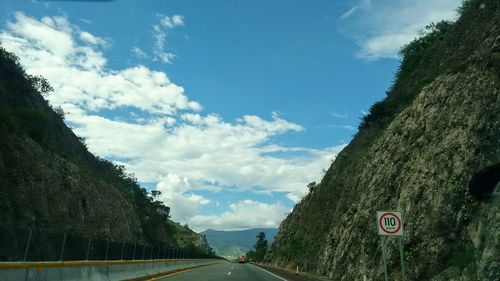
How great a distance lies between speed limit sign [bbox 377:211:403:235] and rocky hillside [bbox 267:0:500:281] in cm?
267

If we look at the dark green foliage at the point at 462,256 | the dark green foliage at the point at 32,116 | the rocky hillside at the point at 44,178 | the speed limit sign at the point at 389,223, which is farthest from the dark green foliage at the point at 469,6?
the dark green foliage at the point at 32,116

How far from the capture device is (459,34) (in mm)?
33344

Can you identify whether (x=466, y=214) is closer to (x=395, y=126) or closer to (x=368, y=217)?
(x=368, y=217)

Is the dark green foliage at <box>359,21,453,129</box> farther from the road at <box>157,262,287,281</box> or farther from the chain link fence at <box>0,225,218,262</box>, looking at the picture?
the chain link fence at <box>0,225,218,262</box>

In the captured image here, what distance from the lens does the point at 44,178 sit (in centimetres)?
4725

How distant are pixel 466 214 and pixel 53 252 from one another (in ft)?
45.2

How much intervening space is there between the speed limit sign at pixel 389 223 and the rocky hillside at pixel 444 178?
8.76 ft

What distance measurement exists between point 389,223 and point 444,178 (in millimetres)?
7957

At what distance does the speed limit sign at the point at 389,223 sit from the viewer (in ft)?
44.1

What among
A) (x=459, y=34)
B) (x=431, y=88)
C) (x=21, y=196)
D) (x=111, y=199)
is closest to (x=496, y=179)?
(x=431, y=88)

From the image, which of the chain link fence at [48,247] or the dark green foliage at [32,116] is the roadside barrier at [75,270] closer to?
the chain link fence at [48,247]

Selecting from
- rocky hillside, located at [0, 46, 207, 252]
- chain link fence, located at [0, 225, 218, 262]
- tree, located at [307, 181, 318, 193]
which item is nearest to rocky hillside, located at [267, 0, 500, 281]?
chain link fence, located at [0, 225, 218, 262]

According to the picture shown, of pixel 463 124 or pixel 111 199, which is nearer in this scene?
pixel 463 124

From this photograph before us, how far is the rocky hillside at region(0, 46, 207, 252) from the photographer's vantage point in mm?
42375
